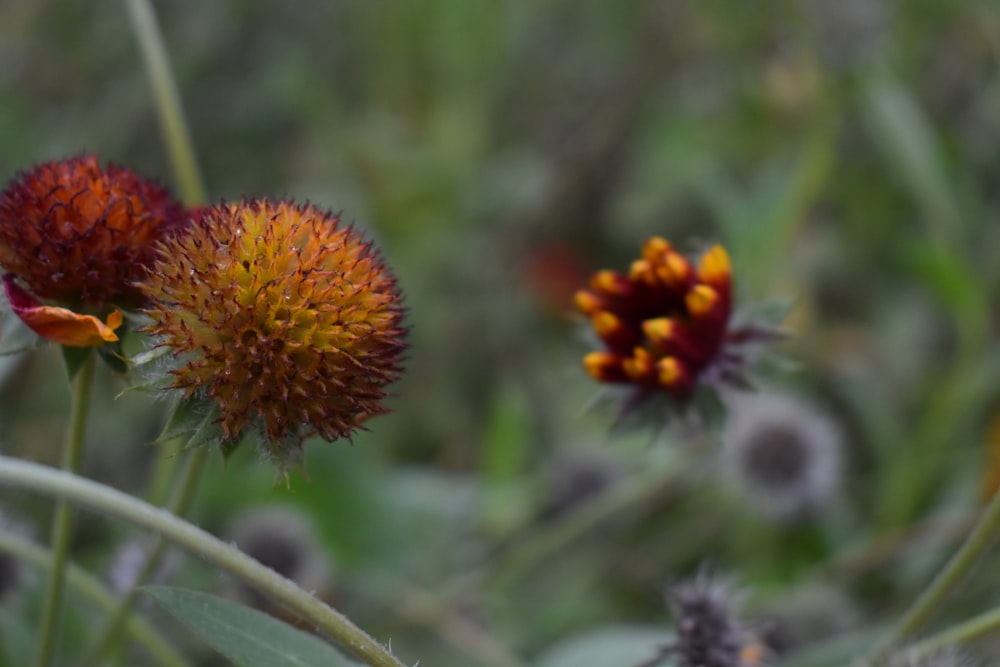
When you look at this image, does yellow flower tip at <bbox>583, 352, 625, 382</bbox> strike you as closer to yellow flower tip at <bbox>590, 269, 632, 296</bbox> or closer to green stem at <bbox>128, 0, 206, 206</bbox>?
yellow flower tip at <bbox>590, 269, 632, 296</bbox>

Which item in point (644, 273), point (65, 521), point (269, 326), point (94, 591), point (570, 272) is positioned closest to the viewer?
point (269, 326)

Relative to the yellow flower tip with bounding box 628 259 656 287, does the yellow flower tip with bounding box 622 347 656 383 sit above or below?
below

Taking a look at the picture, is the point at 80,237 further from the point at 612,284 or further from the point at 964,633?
the point at 964,633

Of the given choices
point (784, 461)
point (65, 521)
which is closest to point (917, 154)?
point (784, 461)

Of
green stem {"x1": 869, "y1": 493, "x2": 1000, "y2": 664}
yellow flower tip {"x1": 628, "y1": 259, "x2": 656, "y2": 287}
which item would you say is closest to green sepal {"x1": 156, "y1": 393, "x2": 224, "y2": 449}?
yellow flower tip {"x1": 628, "y1": 259, "x2": 656, "y2": 287}

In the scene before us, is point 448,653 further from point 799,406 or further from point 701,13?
point 701,13

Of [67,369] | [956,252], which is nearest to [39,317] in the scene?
[67,369]

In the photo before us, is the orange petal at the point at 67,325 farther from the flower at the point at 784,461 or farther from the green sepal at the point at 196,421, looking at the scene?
the flower at the point at 784,461
